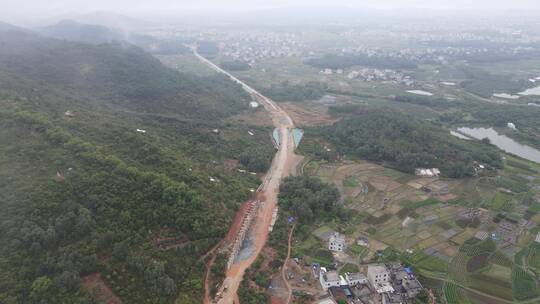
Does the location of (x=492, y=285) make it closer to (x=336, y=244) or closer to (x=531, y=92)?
(x=336, y=244)

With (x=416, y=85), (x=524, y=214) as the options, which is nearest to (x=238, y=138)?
(x=524, y=214)

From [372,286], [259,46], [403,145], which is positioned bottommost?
[372,286]

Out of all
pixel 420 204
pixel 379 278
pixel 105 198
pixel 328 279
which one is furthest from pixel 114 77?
pixel 379 278

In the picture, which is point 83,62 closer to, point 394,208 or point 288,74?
point 288,74

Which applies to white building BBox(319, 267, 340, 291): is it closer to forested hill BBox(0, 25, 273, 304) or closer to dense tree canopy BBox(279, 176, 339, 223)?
dense tree canopy BBox(279, 176, 339, 223)

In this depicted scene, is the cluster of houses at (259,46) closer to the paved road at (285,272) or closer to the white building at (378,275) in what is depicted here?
the paved road at (285,272)

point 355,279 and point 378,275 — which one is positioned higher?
point 378,275
